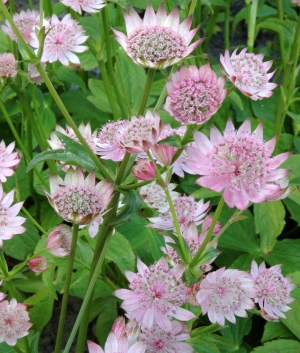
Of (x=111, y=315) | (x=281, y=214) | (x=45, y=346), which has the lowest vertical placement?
(x=45, y=346)

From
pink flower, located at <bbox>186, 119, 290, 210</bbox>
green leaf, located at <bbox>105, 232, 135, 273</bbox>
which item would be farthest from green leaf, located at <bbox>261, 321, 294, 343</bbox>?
pink flower, located at <bbox>186, 119, 290, 210</bbox>

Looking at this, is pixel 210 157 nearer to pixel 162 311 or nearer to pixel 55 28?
pixel 162 311

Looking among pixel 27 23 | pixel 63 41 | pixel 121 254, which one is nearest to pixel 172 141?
pixel 121 254

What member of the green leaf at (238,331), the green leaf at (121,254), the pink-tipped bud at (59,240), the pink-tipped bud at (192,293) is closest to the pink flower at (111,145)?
the pink-tipped bud at (59,240)

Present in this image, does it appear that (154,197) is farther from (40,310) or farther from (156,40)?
(40,310)

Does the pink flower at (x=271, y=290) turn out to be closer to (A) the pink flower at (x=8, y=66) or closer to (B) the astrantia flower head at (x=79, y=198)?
(B) the astrantia flower head at (x=79, y=198)

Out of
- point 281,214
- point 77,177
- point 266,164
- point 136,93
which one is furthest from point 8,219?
point 136,93
